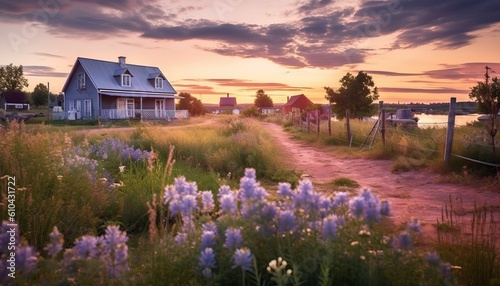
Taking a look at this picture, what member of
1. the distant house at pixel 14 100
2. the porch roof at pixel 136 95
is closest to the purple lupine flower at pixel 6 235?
the porch roof at pixel 136 95

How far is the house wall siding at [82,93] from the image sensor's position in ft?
122

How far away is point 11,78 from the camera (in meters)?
75.7

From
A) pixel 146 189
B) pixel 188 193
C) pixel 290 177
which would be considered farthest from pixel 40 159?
pixel 290 177

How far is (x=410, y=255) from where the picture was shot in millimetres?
2393

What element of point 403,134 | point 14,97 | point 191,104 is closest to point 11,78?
point 14,97

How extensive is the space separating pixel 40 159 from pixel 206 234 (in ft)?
11.5

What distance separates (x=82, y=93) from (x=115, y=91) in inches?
139

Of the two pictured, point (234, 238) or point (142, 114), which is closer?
point (234, 238)

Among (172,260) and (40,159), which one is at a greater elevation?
(40,159)

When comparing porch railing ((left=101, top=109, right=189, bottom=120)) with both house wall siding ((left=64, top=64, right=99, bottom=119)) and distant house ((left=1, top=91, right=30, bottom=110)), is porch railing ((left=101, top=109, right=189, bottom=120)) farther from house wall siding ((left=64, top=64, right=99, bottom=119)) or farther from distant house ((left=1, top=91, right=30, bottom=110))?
distant house ((left=1, top=91, right=30, bottom=110))

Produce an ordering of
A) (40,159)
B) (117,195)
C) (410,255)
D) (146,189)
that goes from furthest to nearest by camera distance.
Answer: (146,189) < (117,195) < (40,159) < (410,255)

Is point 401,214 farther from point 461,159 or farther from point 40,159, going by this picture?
point 40,159

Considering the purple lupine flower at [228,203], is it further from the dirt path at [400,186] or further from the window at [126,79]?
the window at [126,79]

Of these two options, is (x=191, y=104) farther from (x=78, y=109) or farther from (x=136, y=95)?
(x=78, y=109)
